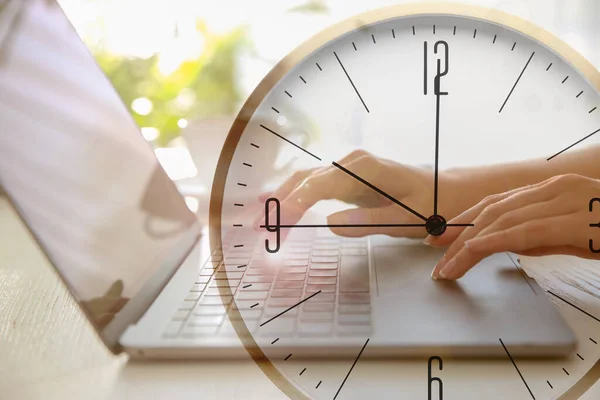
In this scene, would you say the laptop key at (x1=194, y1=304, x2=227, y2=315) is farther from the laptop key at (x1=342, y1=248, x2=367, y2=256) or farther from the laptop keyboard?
the laptop key at (x1=342, y1=248, x2=367, y2=256)

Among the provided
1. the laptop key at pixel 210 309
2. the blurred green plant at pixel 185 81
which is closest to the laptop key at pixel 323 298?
the laptop key at pixel 210 309

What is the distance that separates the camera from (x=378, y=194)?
1.96 feet

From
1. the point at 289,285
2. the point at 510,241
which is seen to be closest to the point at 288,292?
the point at 289,285

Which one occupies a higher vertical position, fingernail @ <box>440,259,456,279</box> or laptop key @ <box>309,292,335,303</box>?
fingernail @ <box>440,259,456,279</box>

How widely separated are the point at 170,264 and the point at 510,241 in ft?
1.28

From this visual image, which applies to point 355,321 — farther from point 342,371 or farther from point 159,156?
point 159,156

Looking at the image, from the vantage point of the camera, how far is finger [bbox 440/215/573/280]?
1.94 feet

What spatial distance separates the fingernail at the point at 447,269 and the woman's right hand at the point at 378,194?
0.04 m

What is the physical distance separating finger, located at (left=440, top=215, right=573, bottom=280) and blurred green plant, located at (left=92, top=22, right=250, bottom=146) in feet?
1.00

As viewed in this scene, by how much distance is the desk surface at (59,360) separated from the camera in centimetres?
63

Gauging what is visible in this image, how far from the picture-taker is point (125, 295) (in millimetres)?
667

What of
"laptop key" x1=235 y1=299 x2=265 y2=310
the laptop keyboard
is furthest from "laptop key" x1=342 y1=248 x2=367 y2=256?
"laptop key" x1=235 y1=299 x2=265 y2=310

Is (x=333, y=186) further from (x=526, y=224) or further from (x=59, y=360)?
(x=59, y=360)

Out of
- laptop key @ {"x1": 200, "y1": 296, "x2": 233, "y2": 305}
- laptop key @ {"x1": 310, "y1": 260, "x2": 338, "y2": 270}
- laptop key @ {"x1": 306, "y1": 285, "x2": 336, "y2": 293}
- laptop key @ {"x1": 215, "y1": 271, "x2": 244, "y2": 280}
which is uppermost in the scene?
laptop key @ {"x1": 310, "y1": 260, "x2": 338, "y2": 270}
